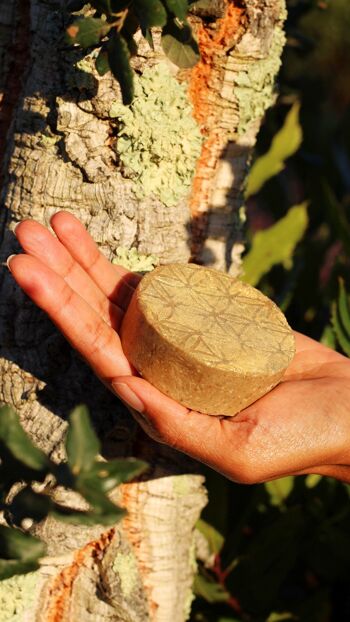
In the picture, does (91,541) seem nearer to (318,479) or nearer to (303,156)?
(318,479)

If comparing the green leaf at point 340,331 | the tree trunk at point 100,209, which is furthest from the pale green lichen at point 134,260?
the green leaf at point 340,331

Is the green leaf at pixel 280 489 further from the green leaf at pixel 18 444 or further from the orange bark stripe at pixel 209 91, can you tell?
the green leaf at pixel 18 444

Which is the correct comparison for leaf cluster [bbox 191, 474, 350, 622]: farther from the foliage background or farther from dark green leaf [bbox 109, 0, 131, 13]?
dark green leaf [bbox 109, 0, 131, 13]

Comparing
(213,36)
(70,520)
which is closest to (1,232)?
(213,36)

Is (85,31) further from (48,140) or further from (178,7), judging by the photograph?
(48,140)

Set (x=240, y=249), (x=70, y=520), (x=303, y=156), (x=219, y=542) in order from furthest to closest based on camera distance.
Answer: (x=303, y=156) < (x=219, y=542) < (x=240, y=249) < (x=70, y=520)
